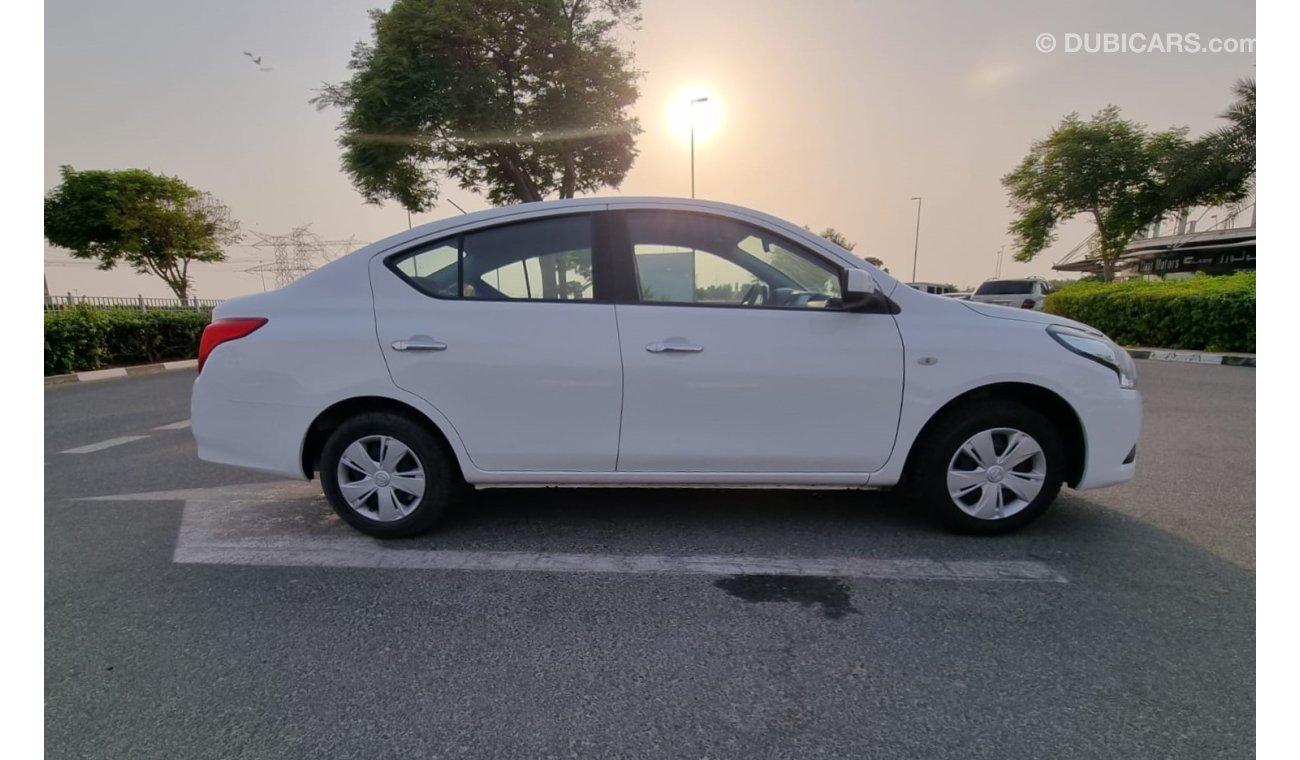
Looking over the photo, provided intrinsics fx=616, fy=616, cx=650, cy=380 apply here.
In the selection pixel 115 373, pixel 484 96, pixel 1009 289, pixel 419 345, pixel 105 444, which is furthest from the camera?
pixel 1009 289

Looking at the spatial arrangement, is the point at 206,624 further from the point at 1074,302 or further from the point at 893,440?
the point at 1074,302

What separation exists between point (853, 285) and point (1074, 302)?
15983 millimetres

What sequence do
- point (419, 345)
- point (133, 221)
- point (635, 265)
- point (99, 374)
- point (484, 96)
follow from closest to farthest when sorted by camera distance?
point (419, 345)
point (635, 265)
point (99, 374)
point (484, 96)
point (133, 221)

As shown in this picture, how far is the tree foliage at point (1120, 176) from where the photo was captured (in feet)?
91.9

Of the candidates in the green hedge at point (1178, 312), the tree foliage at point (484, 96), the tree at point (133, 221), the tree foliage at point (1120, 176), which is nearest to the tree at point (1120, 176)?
the tree foliage at point (1120, 176)

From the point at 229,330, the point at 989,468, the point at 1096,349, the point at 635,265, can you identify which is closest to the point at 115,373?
the point at 229,330

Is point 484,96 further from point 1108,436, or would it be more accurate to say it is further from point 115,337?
point 1108,436

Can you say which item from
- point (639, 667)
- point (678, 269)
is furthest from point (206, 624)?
point (678, 269)

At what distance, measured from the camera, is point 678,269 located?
3164 mm

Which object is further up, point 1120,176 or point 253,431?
point 1120,176

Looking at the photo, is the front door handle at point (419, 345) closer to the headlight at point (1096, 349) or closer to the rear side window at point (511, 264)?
the rear side window at point (511, 264)

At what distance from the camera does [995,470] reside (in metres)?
3.05

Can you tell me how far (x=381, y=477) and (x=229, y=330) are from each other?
107 centimetres

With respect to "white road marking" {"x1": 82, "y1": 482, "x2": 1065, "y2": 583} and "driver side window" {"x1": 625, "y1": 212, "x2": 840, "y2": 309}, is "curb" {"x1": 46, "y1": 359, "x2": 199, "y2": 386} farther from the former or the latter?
"driver side window" {"x1": 625, "y1": 212, "x2": 840, "y2": 309}
